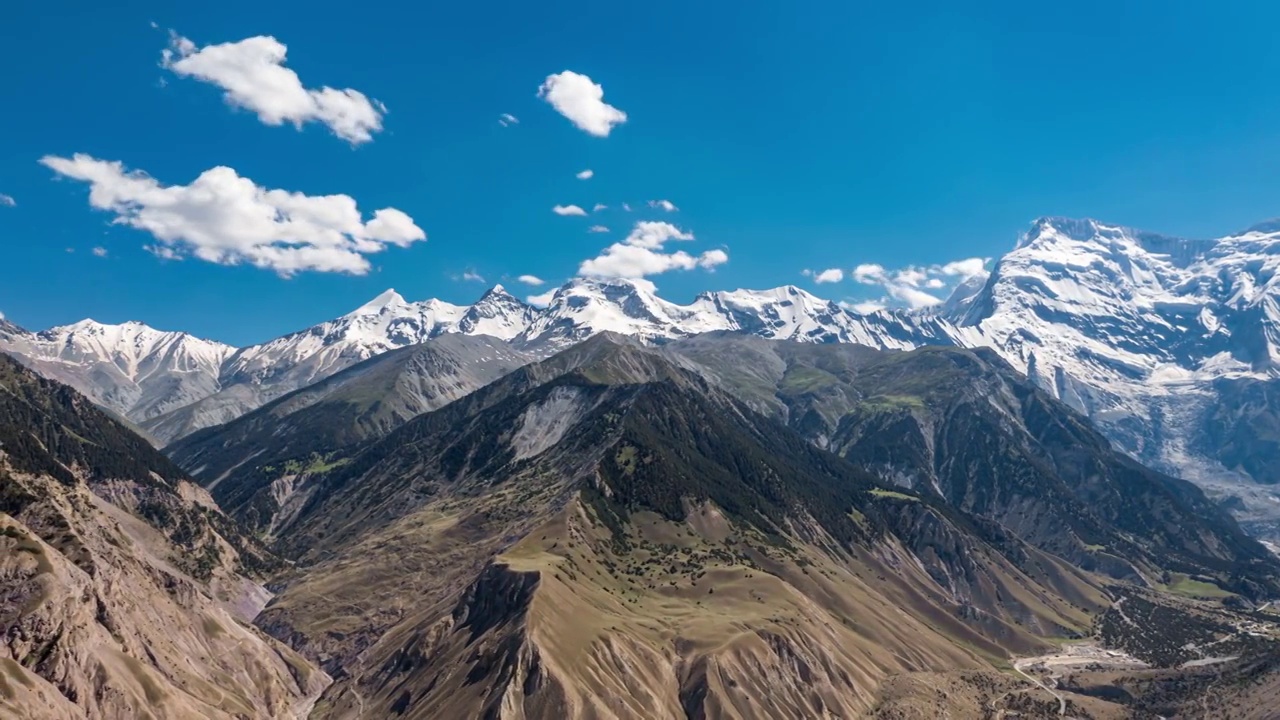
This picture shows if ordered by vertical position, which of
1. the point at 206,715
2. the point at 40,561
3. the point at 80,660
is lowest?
the point at 206,715

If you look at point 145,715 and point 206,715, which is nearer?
point 145,715

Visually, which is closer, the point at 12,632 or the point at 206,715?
the point at 12,632

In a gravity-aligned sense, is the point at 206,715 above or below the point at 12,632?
below

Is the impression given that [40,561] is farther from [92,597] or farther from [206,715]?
[206,715]

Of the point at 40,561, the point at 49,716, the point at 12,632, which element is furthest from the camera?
the point at 40,561

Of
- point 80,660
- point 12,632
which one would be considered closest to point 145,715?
point 80,660

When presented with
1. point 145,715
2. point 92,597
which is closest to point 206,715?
point 145,715

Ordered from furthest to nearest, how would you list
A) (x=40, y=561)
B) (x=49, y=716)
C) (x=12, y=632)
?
1. (x=40, y=561)
2. (x=12, y=632)
3. (x=49, y=716)

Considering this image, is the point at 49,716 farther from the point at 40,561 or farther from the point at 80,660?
the point at 40,561

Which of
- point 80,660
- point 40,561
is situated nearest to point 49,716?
point 80,660

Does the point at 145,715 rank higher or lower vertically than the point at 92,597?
lower
